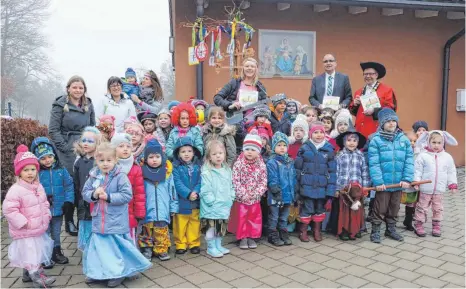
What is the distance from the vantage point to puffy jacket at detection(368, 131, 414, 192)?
5.24m

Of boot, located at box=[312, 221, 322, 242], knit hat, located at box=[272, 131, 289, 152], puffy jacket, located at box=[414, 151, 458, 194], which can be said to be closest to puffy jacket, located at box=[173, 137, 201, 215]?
knit hat, located at box=[272, 131, 289, 152]

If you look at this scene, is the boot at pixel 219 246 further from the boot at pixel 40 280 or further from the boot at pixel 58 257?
the boot at pixel 40 280

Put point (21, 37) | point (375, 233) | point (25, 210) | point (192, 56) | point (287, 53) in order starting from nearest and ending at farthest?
point (25, 210) < point (375, 233) < point (192, 56) < point (287, 53) < point (21, 37)

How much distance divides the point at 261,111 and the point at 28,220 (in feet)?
10.2

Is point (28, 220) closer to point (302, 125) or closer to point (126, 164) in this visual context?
point (126, 164)

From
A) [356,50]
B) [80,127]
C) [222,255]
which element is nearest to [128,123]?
[80,127]

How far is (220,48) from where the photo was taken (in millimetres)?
9211

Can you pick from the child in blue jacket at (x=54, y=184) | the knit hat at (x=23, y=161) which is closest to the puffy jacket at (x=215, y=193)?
the child in blue jacket at (x=54, y=184)

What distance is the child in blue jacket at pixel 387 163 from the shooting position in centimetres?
524

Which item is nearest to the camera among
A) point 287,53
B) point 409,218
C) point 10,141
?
point 409,218

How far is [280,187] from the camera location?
5094 mm

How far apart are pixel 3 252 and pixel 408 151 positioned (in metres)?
5.26

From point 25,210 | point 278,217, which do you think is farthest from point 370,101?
point 25,210

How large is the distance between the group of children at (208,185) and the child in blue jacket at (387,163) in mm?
13
